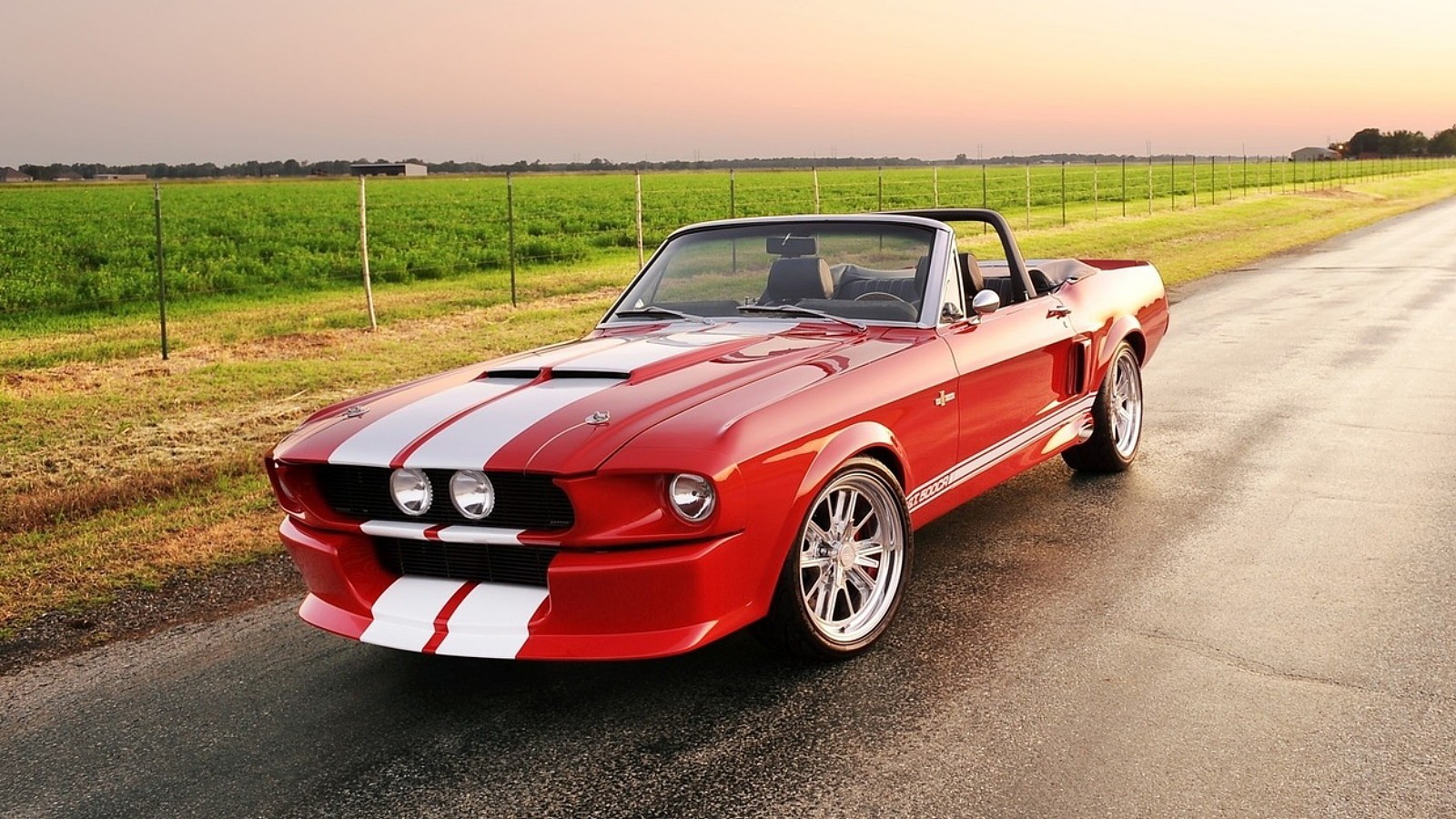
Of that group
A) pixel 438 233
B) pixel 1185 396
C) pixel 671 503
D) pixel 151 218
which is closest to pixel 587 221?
pixel 438 233

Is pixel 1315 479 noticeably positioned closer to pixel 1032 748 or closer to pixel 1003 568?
pixel 1003 568

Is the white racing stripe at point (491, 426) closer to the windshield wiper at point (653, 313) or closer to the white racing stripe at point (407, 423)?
the white racing stripe at point (407, 423)

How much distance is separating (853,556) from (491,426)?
50.0 inches

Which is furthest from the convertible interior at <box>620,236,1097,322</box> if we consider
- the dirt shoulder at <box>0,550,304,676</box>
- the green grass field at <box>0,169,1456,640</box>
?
the green grass field at <box>0,169,1456,640</box>

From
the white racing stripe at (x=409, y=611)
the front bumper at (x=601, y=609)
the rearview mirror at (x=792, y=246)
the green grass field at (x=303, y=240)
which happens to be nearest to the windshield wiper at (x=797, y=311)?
the rearview mirror at (x=792, y=246)

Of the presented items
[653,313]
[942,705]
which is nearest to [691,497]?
[942,705]

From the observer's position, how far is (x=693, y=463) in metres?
3.41

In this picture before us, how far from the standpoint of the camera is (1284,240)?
26312mm

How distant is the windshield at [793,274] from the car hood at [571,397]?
0.80 feet

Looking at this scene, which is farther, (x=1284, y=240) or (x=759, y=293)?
(x=1284, y=240)

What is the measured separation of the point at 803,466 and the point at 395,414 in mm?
1309

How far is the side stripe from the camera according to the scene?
15.0ft

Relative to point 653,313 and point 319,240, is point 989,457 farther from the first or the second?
point 319,240

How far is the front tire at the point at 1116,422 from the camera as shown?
6.28 meters
